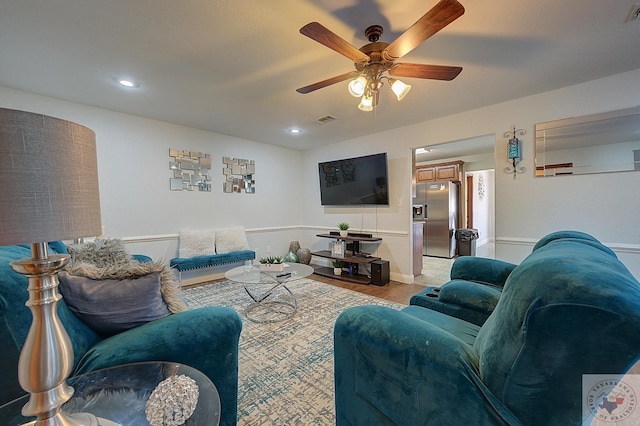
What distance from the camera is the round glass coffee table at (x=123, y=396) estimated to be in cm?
80

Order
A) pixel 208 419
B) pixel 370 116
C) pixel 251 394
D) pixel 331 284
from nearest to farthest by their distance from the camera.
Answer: pixel 208 419 < pixel 251 394 < pixel 370 116 < pixel 331 284

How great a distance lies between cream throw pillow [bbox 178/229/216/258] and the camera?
3.79 meters

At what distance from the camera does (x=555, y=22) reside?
173cm

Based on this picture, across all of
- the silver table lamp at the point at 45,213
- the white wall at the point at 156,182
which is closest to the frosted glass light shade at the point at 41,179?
the silver table lamp at the point at 45,213

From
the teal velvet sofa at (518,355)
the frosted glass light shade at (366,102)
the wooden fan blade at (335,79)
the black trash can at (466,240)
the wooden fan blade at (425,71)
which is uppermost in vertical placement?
the wooden fan blade at (335,79)

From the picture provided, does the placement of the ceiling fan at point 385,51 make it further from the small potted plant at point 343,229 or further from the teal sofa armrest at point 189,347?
the small potted plant at point 343,229

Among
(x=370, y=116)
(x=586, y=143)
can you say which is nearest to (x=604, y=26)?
(x=586, y=143)

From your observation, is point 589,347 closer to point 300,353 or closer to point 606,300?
point 606,300

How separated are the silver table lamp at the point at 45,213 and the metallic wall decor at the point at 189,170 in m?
3.52

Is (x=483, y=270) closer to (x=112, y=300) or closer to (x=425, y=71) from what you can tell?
(x=425, y=71)

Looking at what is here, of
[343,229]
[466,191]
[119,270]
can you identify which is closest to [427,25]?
[119,270]

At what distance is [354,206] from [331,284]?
1.55 meters

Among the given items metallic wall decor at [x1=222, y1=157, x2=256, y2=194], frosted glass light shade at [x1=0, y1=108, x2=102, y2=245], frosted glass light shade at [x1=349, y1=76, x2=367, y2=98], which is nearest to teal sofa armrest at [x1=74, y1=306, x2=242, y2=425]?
frosted glass light shade at [x1=0, y1=108, x2=102, y2=245]

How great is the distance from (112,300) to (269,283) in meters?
1.56
